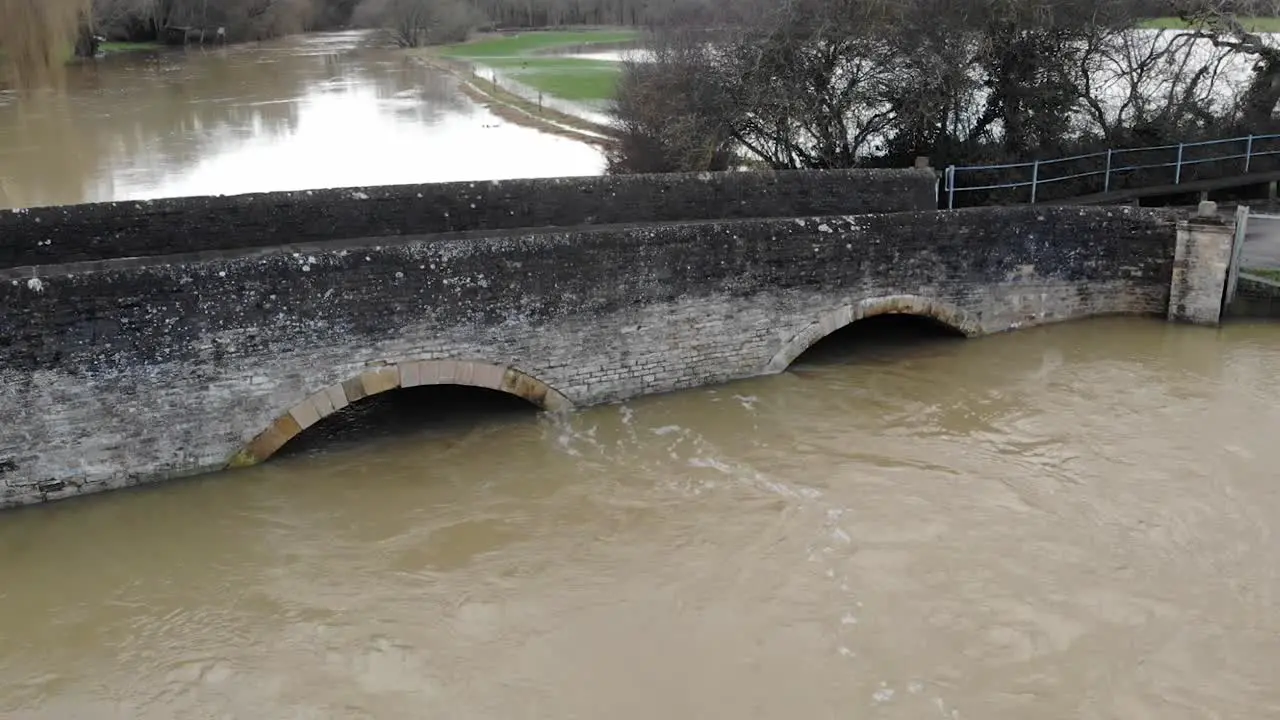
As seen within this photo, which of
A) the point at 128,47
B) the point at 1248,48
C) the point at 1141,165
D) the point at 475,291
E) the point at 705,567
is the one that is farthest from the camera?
the point at 128,47

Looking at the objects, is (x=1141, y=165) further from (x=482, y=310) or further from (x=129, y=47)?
(x=129, y=47)

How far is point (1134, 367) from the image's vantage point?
1088cm

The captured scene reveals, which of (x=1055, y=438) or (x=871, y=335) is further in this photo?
(x=871, y=335)

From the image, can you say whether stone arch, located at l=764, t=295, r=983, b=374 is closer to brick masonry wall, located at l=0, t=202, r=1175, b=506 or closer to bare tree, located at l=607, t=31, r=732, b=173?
brick masonry wall, located at l=0, t=202, r=1175, b=506

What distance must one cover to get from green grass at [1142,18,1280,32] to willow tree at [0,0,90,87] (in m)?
23.8

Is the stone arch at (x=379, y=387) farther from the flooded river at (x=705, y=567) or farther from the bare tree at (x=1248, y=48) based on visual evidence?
the bare tree at (x=1248, y=48)

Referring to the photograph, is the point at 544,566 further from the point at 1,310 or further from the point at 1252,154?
the point at 1252,154

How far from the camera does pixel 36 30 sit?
24047 mm

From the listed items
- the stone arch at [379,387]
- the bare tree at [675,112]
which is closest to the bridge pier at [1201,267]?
the bare tree at [675,112]

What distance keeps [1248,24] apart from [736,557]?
16.7 metres

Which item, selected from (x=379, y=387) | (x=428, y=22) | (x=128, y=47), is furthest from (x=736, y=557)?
(x=428, y=22)

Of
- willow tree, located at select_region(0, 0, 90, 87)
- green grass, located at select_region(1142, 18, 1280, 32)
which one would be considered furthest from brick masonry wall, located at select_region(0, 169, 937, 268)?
willow tree, located at select_region(0, 0, 90, 87)

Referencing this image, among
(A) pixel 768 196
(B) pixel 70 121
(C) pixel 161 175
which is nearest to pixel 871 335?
(A) pixel 768 196

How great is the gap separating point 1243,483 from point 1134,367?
2.60m
